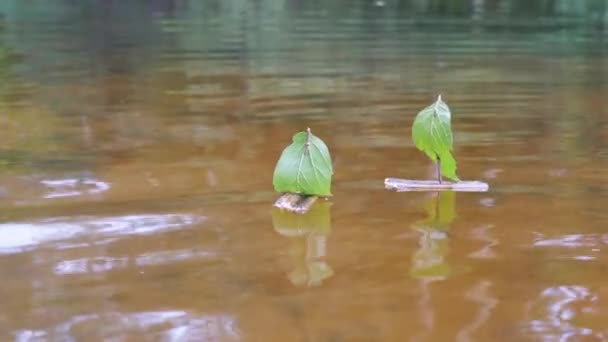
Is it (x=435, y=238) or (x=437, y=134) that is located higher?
(x=437, y=134)

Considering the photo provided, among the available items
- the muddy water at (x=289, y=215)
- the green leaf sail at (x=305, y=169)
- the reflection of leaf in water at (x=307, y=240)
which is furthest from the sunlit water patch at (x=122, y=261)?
the green leaf sail at (x=305, y=169)

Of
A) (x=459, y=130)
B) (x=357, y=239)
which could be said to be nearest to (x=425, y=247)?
(x=357, y=239)

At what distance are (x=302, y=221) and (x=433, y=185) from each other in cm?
25

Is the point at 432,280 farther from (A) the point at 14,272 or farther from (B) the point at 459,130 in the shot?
(B) the point at 459,130

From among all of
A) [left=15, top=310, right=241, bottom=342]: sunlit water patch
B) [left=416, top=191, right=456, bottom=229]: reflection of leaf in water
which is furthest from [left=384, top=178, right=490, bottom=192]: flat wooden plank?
[left=15, top=310, right=241, bottom=342]: sunlit water patch

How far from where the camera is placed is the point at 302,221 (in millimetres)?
1054

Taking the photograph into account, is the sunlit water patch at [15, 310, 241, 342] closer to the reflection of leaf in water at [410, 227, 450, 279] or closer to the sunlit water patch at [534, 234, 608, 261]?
the reflection of leaf in water at [410, 227, 450, 279]

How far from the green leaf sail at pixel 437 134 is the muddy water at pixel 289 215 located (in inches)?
2.2

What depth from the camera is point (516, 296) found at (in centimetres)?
81

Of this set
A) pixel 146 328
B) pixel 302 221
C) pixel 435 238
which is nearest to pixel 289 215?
pixel 302 221

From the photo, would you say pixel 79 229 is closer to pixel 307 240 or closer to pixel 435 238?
pixel 307 240

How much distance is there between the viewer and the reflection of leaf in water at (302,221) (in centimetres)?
102

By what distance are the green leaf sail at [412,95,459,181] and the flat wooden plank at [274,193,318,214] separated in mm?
204

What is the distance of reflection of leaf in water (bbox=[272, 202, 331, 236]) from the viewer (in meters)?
1.02
